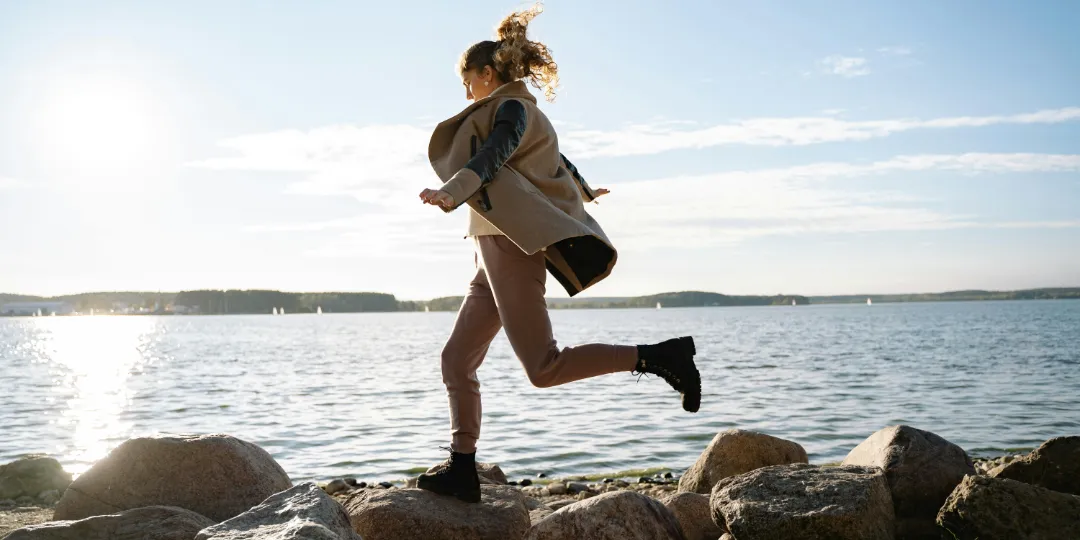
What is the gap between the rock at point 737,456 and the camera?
6961 mm

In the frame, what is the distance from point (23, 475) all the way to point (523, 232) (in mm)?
5792

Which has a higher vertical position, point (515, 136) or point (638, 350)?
point (515, 136)

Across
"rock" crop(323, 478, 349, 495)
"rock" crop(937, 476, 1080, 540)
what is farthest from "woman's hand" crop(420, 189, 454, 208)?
"rock" crop(323, 478, 349, 495)

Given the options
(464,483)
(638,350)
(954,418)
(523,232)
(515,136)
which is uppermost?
(515,136)

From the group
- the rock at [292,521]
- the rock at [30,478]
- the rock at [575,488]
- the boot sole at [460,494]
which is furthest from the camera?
the rock at [575,488]

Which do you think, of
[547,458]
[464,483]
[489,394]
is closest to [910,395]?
[489,394]

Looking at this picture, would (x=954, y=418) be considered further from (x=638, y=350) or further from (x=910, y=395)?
(x=638, y=350)

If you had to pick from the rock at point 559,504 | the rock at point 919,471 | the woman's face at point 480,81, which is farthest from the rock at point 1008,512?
the woman's face at point 480,81

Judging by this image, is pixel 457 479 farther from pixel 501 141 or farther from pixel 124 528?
pixel 501 141

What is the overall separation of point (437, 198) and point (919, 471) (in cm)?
326

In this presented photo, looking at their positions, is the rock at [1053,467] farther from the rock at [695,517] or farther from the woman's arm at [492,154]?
the woman's arm at [492,154]

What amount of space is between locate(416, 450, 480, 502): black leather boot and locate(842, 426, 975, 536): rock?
2.28 metres

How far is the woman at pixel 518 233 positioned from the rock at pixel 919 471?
1597mm

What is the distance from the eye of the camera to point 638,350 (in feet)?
14.4
